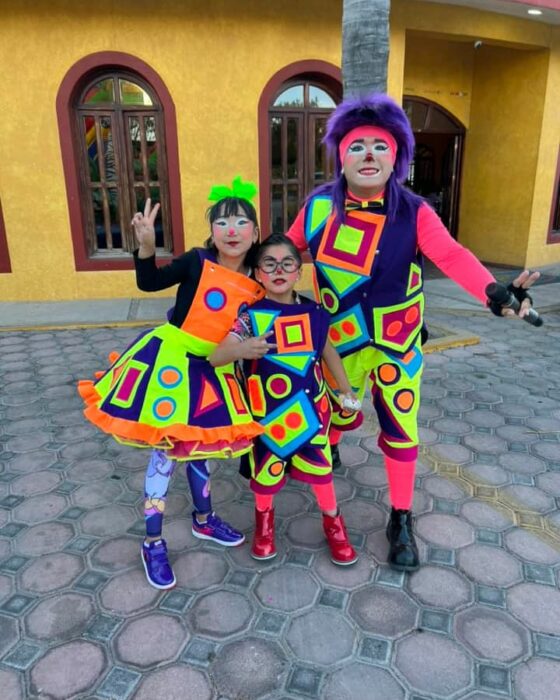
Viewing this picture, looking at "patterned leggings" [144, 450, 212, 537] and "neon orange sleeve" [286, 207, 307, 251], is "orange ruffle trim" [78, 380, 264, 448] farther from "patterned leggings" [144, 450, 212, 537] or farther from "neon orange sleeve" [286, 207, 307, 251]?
"neon orange sleeve" [286, 207, 307, 251]

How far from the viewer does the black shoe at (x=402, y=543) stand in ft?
8.18

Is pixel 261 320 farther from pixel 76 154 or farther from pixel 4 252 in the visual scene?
pixel 4 252

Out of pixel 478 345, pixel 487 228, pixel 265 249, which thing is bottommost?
pixel 478 345

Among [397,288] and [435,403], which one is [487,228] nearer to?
[435,403]

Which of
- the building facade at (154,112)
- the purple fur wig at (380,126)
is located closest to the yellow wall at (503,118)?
the building facade at (154,112)

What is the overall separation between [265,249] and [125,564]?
5.04 feet

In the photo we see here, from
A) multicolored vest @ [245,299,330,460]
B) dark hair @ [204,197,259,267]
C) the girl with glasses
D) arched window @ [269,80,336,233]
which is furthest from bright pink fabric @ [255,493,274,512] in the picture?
arched window @ [269,80,336,233]

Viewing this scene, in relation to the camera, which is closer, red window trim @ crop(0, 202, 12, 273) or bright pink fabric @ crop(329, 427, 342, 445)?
bright pink fabric @ crop(329, 427, 342, 445)

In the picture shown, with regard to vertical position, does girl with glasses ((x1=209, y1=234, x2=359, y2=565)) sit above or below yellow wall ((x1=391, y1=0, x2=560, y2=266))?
below

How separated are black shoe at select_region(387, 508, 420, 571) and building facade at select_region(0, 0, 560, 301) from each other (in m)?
5.68

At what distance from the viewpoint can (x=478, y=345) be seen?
19.3ft

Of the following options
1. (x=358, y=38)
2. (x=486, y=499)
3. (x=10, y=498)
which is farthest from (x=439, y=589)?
(x=358, y=38)

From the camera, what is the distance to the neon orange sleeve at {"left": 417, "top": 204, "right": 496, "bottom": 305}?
222 cm

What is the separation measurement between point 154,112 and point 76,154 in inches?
43.6
